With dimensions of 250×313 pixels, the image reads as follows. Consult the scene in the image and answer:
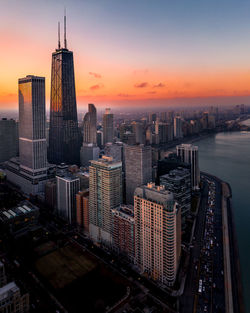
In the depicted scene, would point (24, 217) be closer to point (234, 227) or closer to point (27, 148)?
point (27, 148)

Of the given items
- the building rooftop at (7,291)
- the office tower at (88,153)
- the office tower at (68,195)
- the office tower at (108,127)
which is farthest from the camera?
the office tower at (108,127)

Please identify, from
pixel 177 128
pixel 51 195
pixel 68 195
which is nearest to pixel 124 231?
pixel 68 195

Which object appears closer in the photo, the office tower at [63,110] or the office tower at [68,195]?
the office tower at [68,195]

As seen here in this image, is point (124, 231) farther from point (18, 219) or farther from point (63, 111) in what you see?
point (63, 111)

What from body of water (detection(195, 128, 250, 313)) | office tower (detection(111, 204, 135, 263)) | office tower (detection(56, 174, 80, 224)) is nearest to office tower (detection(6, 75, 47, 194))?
office tower (detection(56, 174, 80, 224))

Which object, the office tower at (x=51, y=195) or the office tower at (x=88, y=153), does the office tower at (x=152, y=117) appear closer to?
the office tower at (x=88, y=153)

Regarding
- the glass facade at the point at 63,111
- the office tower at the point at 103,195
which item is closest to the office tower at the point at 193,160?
the office tower at the point at 103,195

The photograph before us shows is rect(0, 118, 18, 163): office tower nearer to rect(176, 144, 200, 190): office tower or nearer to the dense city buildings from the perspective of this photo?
the dense city buildings

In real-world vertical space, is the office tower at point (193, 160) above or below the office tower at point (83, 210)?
above
